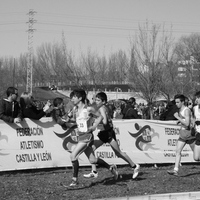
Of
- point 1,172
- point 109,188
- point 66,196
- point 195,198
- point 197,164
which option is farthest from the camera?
point 197,164

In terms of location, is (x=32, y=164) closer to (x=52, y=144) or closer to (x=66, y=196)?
(x=52, y=144)

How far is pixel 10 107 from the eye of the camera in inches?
364

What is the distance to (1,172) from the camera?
9578 mm

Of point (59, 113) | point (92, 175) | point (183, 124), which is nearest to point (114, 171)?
point (92, 175)

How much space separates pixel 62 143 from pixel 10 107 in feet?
5.43

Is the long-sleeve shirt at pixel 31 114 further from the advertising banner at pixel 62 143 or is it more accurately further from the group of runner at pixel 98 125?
the group of runner at pixel 98 125

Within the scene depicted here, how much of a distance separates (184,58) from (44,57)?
72.3 feet

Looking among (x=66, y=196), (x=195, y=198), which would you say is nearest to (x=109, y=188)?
(x=66, y=196)

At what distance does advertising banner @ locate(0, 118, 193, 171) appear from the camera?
9656mm

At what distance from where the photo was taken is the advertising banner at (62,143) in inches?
380

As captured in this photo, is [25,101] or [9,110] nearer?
[9,110]

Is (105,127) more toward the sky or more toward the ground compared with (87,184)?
more toward the sky

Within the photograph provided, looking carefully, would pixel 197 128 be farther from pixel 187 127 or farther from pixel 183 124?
pixel 183 124

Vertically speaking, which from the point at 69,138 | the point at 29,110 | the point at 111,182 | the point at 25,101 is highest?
the point at 25,101
